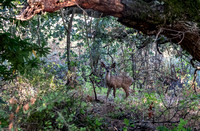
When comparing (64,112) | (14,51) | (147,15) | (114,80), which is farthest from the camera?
(114,80)

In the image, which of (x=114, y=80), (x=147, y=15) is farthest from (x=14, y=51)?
(x=114, y=80)

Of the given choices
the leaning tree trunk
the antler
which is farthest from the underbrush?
the leaning tree trunk

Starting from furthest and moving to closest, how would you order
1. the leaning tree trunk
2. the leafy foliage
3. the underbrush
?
the leaning tree trunk
the leafy foliage
the underbrush

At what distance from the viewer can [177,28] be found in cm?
447

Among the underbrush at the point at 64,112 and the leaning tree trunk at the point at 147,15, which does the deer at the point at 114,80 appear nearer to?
the underbrush at the point at 64,112

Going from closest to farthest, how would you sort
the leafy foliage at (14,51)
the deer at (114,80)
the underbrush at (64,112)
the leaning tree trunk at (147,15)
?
1. the underbrush at (64,112)
2. the leafy foliage at (14,51)
3. the leaning tree trunk at (147,15)
4. the deer at (114,80)

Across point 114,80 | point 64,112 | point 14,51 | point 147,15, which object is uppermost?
point 147,15

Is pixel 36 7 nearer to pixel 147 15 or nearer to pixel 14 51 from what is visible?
pixel 14 51

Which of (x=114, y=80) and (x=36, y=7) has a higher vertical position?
(x=36, y=7)

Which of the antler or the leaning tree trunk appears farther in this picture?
the leaning tree trunk

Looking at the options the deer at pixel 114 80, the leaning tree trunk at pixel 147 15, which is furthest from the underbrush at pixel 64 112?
the leaning tree trunk at pixel 147 15

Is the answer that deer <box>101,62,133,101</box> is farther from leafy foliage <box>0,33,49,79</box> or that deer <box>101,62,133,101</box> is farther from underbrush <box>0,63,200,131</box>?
leafy foliage <box>0,33,49,79</box>

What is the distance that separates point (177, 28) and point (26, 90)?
321 centimetres

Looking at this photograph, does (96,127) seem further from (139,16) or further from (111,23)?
(111,23)
